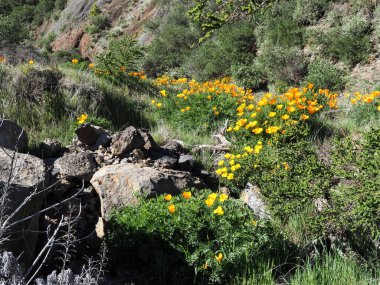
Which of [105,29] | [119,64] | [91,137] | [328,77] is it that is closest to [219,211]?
[91,137]

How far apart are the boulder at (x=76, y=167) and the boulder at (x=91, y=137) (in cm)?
60

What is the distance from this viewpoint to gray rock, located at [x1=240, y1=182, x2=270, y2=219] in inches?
148

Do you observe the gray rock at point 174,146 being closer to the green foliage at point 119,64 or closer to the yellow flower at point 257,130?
the yellow flower at point 257,130

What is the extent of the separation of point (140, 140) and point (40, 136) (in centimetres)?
149

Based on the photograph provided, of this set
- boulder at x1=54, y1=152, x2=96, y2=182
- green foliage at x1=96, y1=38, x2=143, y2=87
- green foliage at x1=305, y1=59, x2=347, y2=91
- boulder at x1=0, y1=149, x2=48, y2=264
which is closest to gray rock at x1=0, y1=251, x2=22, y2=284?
boulder at x1=0, y1=149, x2=48, y2=264

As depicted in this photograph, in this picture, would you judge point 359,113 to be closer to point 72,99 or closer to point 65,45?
point 72,99

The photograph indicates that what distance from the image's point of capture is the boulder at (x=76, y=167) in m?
3.99

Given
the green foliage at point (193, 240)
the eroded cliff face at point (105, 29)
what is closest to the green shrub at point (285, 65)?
the green foliage at point (193, 240)

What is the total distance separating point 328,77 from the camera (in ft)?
38.8

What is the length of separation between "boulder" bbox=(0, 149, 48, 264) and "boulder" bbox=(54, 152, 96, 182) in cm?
93

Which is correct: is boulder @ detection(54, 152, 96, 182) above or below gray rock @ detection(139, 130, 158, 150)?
above

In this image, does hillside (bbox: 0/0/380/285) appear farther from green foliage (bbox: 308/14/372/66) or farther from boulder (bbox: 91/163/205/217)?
green foliage (bbox: 308/14/372/66)

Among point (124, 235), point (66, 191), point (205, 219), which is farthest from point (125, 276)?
point (66, 191)

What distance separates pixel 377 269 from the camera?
9.70ft
